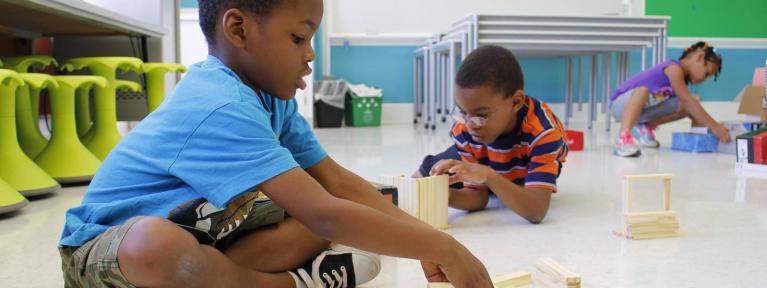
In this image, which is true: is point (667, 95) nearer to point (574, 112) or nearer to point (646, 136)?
point (646, 136)

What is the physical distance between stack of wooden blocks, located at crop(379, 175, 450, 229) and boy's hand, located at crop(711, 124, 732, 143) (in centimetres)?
210

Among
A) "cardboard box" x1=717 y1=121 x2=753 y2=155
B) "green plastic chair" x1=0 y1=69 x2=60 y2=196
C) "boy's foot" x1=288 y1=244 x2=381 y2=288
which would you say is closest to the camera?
"boy's foot" x1=288 y1=244 x2=381 y2=288

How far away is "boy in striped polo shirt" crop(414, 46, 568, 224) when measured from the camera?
1.40m

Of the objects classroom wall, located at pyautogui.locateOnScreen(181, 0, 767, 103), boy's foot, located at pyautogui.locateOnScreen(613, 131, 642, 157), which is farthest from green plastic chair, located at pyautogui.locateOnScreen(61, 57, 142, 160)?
classroom wall, located at pyautogui.locateOnScreen(181, 0, 767, 103)

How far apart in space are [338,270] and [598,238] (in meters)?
0.57

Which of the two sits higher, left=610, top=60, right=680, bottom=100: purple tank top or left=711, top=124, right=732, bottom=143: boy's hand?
left=610, top=60, right=680, bottom=100: purple tank top

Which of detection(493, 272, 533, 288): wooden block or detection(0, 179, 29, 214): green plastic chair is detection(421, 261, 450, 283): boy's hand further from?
detection(0, 179, 29, 214): green plastic chair

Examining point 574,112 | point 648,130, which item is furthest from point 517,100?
point 574,112

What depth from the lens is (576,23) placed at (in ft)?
11.2

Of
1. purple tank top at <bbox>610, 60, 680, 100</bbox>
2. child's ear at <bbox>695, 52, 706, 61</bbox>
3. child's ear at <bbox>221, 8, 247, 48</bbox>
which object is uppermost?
child's ear at <bbox>221, 8, 247, 48</bbox>

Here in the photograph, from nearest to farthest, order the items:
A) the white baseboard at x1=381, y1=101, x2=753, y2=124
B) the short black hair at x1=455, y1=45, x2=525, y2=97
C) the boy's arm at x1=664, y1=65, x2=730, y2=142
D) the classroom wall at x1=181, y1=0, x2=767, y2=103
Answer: the short black hair at x1=455, y1=45, x2=525, y2=97 < the boy's arm at x1=664, y1=65, x2=730, y2=142 < the classroom wall at x1=181, y1=0, x2=767, y2=103 < the white baseboard at x1=381, y1=101, x2=753, y2=124

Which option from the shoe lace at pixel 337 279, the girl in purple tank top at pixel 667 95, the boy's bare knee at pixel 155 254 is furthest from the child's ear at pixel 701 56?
the boy's bare knee at pixel 155 254

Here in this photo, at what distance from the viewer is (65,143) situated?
2027mm

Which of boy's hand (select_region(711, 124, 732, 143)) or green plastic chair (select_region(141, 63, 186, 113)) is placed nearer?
green plastic chair (select_region(141, 63, 186, 113))
